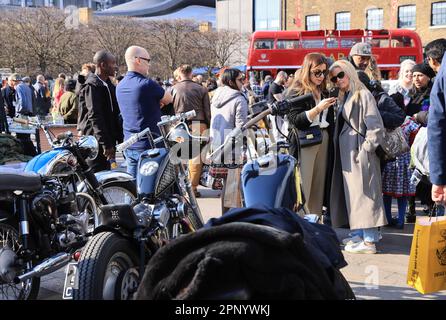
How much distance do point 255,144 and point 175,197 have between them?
2.71 ft

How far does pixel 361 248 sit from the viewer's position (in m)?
5.25

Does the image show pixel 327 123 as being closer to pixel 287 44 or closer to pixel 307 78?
pixel 307 78

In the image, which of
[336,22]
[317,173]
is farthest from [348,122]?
[336,22]

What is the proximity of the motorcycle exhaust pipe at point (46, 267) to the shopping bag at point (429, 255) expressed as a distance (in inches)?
89.9

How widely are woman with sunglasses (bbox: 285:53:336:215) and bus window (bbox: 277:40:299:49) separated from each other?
25.2 metres

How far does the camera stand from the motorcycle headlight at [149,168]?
3707 millimetres

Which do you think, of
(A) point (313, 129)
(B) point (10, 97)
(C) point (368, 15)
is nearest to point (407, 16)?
(C) point (368, 15)

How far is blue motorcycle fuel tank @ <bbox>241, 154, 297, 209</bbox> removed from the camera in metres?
3.11

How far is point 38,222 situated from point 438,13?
40.3m

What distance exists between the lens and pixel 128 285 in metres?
2.80

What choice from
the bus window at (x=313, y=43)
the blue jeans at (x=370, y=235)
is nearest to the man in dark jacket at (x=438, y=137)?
the blue jeans at (x=370, y=235)

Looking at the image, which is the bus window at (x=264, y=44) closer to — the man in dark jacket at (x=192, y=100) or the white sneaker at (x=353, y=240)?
the man in dark jacket at (x=192, y=100)

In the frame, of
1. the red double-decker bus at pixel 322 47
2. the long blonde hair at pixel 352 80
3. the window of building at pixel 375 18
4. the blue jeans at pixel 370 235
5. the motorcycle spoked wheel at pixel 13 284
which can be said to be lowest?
the blue jeans at pixel 370 235
